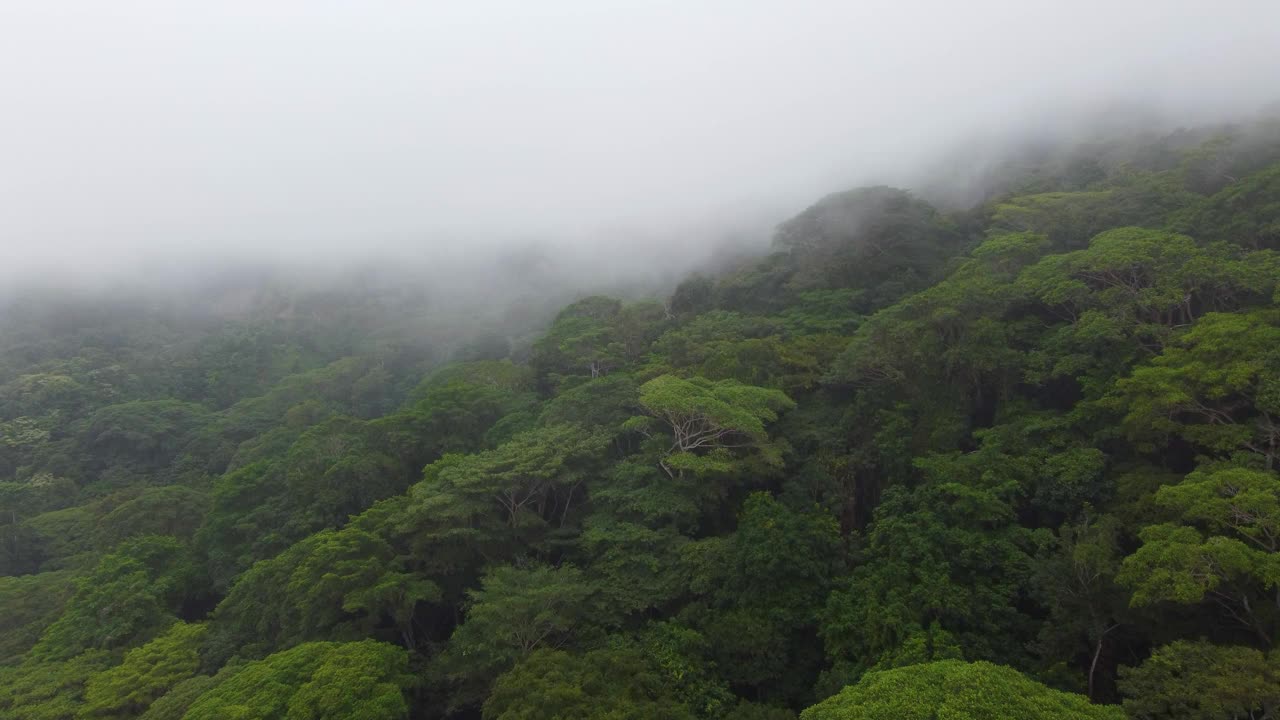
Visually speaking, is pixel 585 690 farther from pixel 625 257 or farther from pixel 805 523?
pixel 625 257

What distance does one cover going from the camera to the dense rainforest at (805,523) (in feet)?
41.5

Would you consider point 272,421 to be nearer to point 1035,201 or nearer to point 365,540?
point 365,540

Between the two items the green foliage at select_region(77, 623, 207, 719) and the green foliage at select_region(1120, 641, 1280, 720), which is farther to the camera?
the green foliage at select_region(77, 623, 207, 719)

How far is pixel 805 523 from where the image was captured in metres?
17.0

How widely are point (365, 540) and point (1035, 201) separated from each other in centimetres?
3663

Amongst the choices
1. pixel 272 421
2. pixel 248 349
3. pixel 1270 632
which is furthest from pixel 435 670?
pixel 248 349

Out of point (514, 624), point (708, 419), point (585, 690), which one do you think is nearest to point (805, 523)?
point (708, 419)

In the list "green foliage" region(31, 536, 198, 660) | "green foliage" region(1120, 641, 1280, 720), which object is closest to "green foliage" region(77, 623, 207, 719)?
"green foliage" region(31, 536, 198, 660)

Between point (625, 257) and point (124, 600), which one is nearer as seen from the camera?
point (124, 600)

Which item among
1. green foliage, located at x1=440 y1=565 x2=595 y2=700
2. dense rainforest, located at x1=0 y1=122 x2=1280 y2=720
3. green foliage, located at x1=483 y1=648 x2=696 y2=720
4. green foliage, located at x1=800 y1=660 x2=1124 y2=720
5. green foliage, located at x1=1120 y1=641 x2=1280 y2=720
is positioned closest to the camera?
green foliage, located at x1=1120 y1=641 x2=1280 y2=720

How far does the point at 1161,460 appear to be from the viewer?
1587 centimetres

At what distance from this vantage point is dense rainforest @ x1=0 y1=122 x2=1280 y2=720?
498 inches

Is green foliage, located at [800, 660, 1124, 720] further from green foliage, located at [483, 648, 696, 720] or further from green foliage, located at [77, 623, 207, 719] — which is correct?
green foliage, located at [77, 623, 207, 719]

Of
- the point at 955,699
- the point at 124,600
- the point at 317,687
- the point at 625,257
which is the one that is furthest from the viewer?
the point at 625,257
